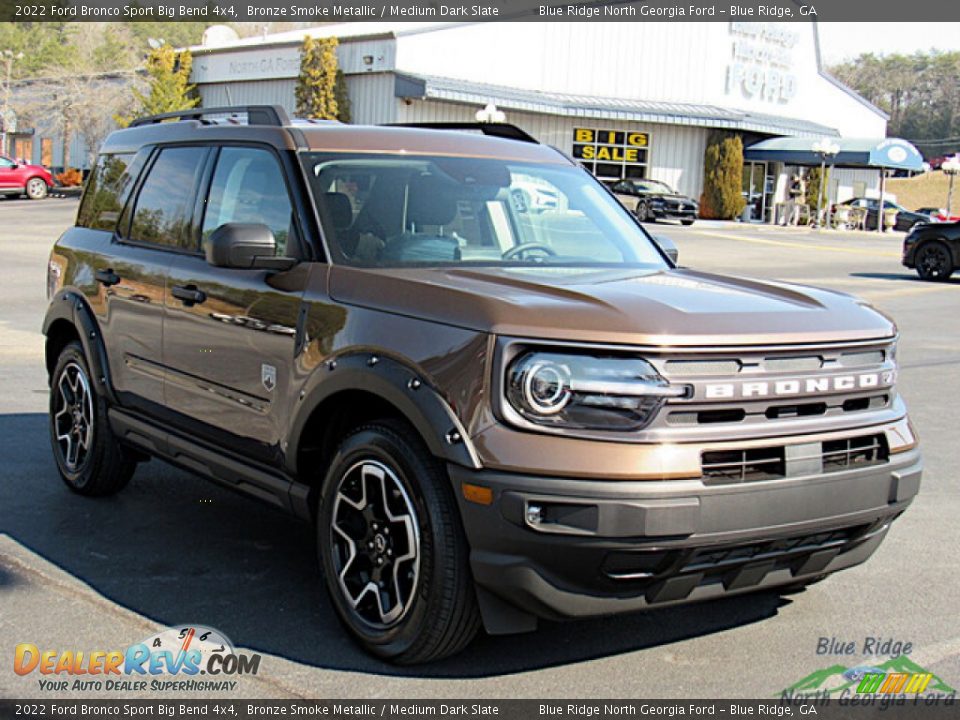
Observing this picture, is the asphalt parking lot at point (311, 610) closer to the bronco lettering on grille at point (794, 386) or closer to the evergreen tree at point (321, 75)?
the bronco lettering on grille at point (794, 386)

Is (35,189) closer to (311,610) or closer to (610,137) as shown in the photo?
(610,137)

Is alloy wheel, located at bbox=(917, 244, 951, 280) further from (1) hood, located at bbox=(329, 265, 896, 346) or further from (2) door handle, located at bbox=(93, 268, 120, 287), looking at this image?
(2) door handle, located at bbox=(93, 268, 120, 287)

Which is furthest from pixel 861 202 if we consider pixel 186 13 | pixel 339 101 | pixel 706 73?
pixel 186 13

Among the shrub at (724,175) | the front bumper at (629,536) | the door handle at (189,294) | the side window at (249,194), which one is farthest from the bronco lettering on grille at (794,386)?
the shrub at (724,175)

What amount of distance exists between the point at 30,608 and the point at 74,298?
216cm

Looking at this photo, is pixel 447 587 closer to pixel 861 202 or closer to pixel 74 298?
pixel 74 298

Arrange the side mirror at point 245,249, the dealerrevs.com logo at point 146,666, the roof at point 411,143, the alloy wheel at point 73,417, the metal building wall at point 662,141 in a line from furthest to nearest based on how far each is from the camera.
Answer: the metal building wall at point 662,141
the alloy wheel at point 73,417
the roof at point 411,143
the side mirror at point 245,249
the dealerrevs.com logo at point 146,666

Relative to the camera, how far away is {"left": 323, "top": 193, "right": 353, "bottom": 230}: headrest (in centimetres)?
483

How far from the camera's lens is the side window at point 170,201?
5645 millimetres

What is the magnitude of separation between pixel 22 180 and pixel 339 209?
42415 millimetres

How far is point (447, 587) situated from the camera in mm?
3898

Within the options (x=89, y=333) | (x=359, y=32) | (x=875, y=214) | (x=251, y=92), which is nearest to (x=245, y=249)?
(x=89, y=333)

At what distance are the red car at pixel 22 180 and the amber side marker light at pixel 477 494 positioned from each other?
4344 cm

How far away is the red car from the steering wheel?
42.1 meters
